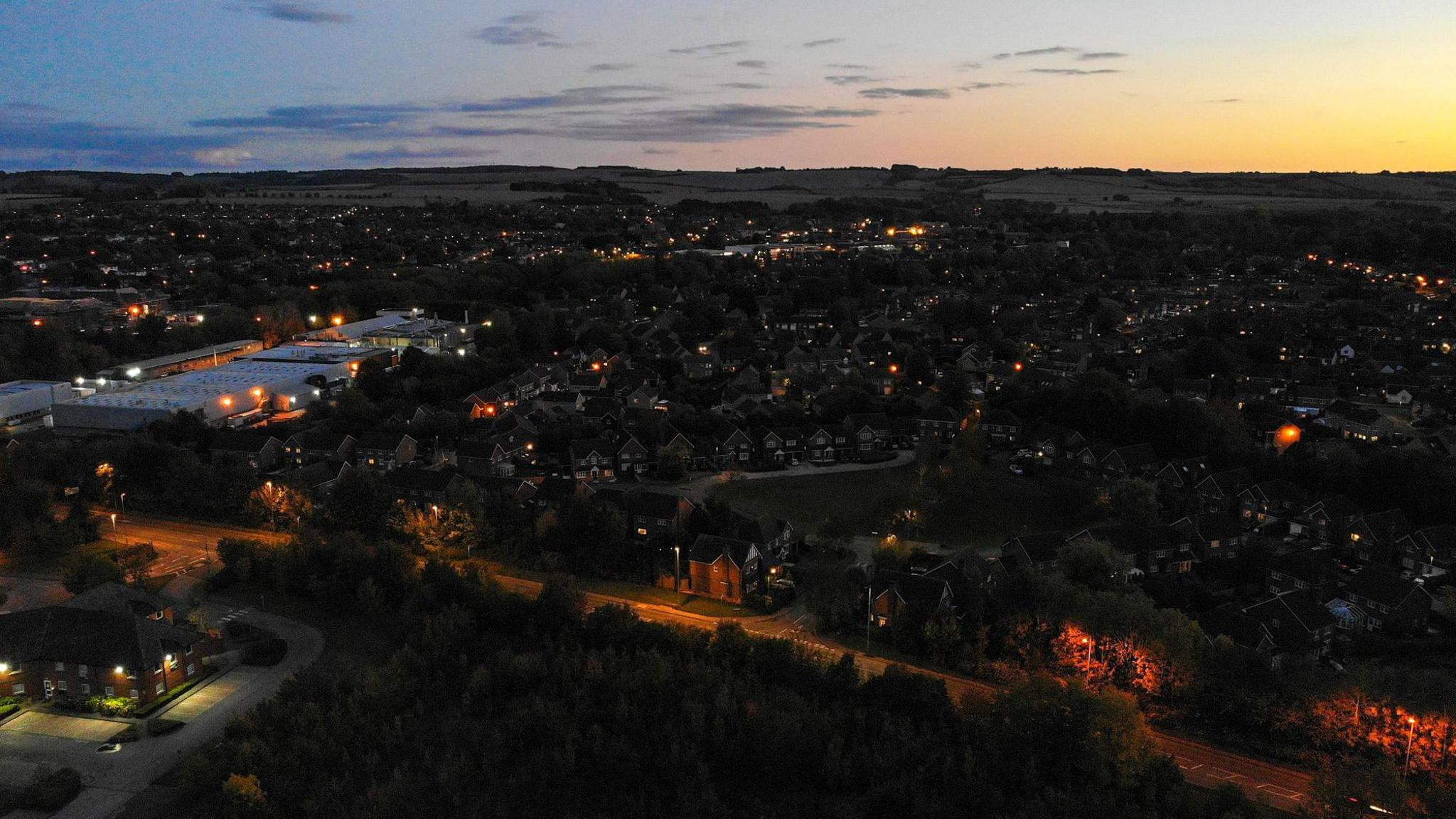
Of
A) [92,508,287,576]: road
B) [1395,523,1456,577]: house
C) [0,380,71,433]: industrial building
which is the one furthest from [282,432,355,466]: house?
[1395,523,1456,577]: house

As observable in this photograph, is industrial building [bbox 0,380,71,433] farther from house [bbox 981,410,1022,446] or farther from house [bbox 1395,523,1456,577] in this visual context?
house [bbox 1395,523,1456,577]

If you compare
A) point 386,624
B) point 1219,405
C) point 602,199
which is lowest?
point 386,624

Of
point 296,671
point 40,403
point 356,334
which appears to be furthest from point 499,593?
point 356,334

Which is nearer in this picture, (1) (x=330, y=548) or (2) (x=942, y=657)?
(2) (x=942, y=657)

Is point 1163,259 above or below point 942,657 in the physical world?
above

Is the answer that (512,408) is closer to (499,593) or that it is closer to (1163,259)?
(499,593)
